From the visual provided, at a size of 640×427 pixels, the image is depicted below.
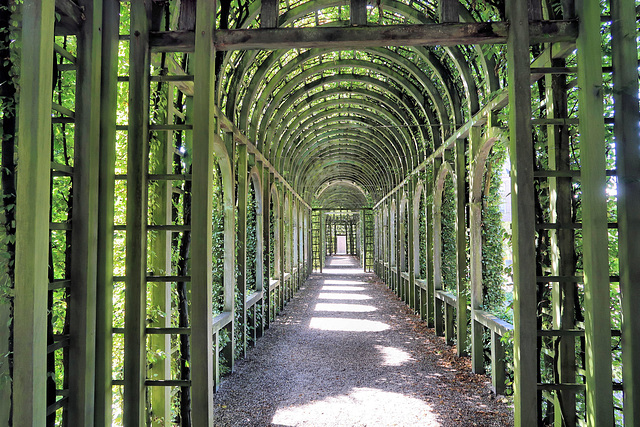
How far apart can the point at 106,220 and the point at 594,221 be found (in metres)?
3.14

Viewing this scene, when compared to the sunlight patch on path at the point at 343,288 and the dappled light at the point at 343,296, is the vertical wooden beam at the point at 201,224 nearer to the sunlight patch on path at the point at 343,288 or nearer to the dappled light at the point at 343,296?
the dappled light at the point at 343,296

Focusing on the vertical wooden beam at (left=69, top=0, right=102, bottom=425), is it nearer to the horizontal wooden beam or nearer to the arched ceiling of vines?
the horizontal wooden beam

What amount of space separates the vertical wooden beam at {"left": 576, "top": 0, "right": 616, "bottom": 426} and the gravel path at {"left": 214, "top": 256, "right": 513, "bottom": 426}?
179 cm

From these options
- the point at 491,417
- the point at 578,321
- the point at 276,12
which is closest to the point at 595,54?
the point at 578,321

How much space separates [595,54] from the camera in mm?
2686

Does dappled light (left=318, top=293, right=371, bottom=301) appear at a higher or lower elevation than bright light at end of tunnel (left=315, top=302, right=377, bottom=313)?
lower

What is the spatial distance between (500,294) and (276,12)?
462cm

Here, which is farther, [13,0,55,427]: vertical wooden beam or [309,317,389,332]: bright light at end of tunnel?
[309,317,389,332]: bright light at end of tunnel

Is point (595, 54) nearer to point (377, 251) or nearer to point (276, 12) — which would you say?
point (276, 12)

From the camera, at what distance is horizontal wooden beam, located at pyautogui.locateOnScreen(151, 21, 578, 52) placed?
2.93m

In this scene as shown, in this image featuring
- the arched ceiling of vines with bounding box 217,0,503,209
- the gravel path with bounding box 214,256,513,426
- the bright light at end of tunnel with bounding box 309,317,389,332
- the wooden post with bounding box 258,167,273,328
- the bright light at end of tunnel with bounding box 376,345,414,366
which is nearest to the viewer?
the gravel path with bounding box 214,256,513,426

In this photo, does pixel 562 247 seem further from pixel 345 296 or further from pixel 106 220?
pixel 345 296

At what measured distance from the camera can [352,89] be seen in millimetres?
10078

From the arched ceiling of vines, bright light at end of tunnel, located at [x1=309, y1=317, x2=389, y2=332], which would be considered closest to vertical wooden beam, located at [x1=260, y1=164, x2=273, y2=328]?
the arched ceiling of vines
